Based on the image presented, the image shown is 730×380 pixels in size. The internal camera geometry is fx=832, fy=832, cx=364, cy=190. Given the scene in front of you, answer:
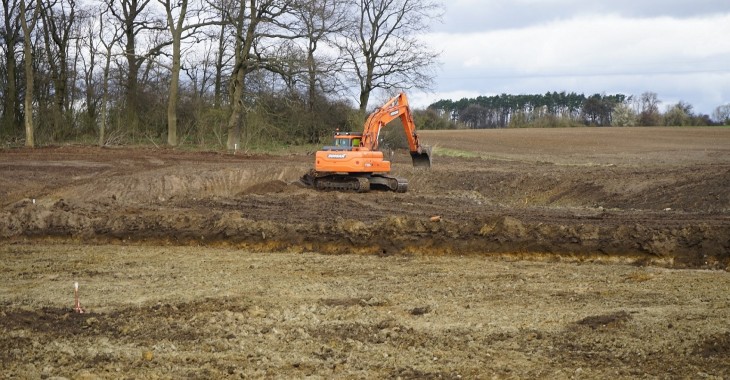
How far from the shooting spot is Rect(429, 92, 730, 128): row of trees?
77000mm

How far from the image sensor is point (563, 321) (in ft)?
30.8

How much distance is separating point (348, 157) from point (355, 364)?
1470cm

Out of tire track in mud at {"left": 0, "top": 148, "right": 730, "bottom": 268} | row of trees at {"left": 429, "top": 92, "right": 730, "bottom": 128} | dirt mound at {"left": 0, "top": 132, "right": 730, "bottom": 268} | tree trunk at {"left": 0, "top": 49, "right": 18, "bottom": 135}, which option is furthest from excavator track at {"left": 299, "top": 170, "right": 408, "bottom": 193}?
row of trees at {"left": 429, "top": 92, "right": 730, "bottom": 128}

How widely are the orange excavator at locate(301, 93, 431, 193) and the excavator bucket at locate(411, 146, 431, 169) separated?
1246 millimetres

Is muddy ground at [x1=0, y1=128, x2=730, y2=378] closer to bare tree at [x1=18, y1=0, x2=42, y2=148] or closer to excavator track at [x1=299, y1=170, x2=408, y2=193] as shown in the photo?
excavator track at [x1=299, y1=170, x2=408, y2=193]

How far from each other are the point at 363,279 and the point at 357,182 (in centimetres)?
1107

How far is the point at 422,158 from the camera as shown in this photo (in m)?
26.1

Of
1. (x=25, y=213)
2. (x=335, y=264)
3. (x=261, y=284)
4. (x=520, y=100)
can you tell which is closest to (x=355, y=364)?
(x=261, y=284)

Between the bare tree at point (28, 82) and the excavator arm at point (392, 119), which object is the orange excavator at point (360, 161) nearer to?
the excavator arm at point (392, 119)

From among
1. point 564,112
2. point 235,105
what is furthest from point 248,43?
point 564,112

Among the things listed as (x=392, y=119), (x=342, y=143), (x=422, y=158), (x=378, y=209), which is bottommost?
(x=378, y=209)

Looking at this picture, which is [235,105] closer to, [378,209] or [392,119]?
[392,119]

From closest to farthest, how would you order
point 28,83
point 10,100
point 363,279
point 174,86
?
point 363,279, point 28,83, point 174,86, point 10,100

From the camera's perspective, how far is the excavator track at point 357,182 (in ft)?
76.0
